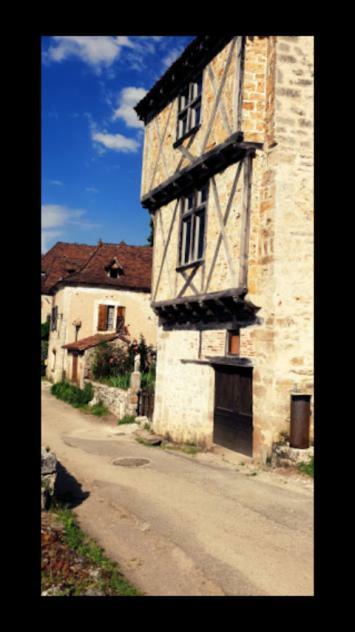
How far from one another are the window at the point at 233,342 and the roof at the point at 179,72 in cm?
613

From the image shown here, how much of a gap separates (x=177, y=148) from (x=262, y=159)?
3418 millimetres

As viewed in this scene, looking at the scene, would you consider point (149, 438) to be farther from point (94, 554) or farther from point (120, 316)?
point (120, 316)

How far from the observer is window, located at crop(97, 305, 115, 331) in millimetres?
22703

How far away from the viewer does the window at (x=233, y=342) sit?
9.47 meters

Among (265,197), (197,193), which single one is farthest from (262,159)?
(197,193)

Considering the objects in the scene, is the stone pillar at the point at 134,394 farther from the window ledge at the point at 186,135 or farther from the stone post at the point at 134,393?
the window ledge at the point at 186,135

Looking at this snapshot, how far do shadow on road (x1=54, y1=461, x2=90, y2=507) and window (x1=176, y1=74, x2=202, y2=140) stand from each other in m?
8.19

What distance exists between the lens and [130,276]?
23703 millimetres

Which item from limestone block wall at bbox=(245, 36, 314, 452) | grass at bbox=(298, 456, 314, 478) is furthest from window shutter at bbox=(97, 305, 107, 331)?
grass at bbox=(298, 456, 314, 478)

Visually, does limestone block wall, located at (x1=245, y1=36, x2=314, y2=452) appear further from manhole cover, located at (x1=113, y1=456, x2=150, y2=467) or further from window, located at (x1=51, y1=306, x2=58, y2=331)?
window, located at (x1=51, y1=306, x2=58, y2=331)

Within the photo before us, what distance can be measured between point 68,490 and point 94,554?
249 centimetres

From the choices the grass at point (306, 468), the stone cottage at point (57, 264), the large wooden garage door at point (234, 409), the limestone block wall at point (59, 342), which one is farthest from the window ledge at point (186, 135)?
the stone cottage at point (57, 264)

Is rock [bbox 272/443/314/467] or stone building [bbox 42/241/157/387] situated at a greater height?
stone building [bbox 42/241/157/387]
